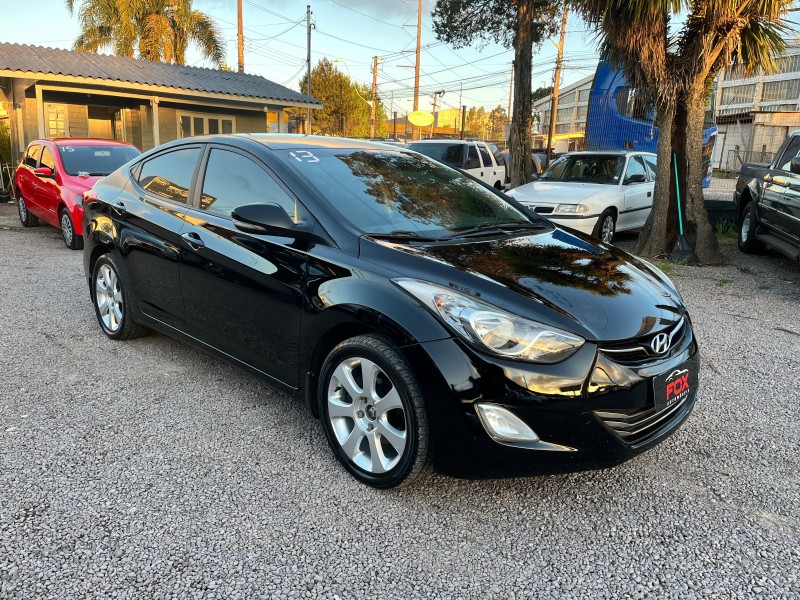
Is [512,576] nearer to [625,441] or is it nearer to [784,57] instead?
[625,441]

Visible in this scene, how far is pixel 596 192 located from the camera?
9.28 meters

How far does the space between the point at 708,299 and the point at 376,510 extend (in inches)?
210

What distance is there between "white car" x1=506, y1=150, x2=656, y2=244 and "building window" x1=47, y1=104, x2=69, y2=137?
49.2ft

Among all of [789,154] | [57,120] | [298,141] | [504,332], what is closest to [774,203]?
[789,154]

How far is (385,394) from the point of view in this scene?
2.79 metres

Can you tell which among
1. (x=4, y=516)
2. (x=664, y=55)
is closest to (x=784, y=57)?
(x=664, y=55)

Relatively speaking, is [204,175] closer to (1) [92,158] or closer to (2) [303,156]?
(2) [303,156]

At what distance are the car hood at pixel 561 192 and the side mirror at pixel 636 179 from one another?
443 mm

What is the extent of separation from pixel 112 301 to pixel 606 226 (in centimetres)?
712

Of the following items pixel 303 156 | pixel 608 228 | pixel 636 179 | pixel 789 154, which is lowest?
pixel 608 228

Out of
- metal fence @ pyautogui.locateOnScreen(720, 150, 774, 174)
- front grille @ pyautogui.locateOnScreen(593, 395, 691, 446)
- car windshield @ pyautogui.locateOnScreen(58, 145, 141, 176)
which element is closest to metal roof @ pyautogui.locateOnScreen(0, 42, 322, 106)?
car windshield @ pyautogui.locateOnScreen(58, 145, 141, 176)

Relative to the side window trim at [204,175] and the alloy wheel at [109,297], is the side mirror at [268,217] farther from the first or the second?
the alloy wheel at [109,297]

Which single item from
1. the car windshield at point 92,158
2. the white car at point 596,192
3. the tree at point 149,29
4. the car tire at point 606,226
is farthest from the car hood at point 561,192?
the tree at point 149,29

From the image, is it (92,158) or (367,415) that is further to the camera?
(92,158)
